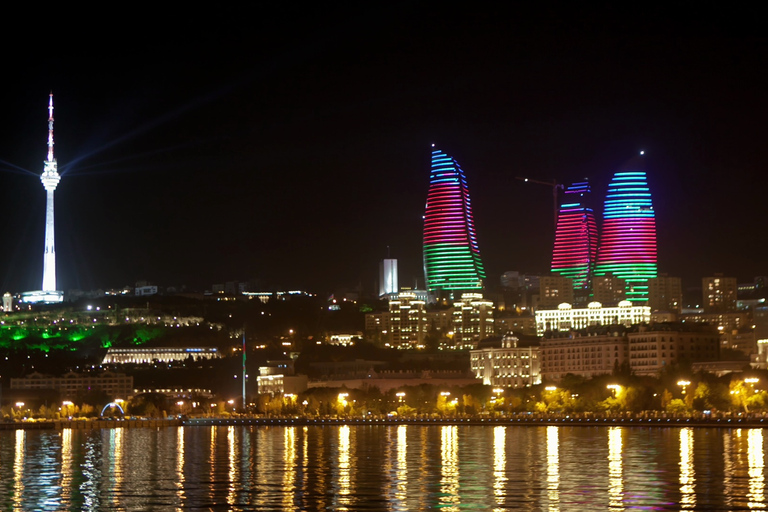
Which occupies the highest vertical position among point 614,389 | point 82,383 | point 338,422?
point 614,389

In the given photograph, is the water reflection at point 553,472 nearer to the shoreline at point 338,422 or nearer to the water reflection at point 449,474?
the water reflection at point 449,474

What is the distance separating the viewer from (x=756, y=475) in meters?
58.1

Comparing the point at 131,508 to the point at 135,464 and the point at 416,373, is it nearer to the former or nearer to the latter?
the point at 135,464

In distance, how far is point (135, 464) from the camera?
71375 mm

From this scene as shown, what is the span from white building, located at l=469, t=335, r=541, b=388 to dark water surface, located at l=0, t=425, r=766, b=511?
82773mm

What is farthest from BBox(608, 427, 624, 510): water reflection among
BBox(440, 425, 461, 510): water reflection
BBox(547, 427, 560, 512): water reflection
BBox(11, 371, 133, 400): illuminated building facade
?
BBox(11, 371, 133, 400): illuminated building facade

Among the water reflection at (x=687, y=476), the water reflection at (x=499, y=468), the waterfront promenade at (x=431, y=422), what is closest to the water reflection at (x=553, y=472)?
the water reflection at (x=499, y=468)

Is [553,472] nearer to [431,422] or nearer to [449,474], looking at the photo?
[449,474]

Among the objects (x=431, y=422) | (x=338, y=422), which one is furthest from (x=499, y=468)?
(x=338, y=422)

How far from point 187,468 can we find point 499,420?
69.9m

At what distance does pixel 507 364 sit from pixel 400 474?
12268cm

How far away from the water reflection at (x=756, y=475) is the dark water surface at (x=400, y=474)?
94mm

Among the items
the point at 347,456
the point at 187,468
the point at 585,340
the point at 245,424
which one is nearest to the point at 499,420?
the point at 245,424

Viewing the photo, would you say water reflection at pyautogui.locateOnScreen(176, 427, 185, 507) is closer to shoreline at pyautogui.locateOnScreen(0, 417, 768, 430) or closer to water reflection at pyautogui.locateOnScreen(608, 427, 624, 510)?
water reflection at pyautogui.locateOnScreen(608, 427, 624, 510)
